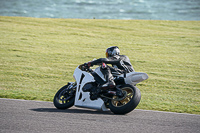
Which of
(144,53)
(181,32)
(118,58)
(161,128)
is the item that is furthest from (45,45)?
(161,128)

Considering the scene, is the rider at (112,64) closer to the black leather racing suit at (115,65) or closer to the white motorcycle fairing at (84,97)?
the black leather racing suit at (115,65)

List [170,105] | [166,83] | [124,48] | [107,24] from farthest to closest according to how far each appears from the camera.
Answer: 1. [107,24]
2. [124,48]
3. [166,83]
4. [170,105]

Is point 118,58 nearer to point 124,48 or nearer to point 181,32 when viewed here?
point 124,48

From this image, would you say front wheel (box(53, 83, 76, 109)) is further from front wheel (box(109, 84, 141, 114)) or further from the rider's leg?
front wheel (box(109, 84, 141, 114))

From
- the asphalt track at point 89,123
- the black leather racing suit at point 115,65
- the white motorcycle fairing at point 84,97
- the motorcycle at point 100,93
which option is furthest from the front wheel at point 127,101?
the black leather racing suit at point 115,65

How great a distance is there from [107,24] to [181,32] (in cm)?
797

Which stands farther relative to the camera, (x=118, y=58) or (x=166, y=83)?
(x=166, y=83)

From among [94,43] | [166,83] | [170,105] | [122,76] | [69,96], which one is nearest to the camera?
[122,76]

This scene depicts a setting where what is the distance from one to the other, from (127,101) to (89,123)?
1678mm

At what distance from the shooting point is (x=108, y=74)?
7.36 metres

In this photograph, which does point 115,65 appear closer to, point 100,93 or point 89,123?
point 100,93

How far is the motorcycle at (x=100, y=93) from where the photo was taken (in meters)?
6.87

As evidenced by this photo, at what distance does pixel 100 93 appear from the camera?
7.40 metres

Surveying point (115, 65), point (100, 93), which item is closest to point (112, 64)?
point (115, 65)
